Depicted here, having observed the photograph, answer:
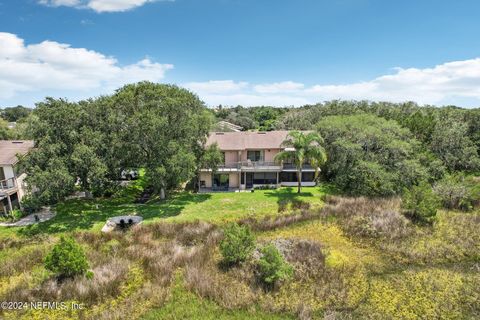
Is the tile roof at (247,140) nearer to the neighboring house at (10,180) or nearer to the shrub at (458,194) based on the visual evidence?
the shrub at (458,194)

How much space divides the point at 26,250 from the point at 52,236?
7.55ft

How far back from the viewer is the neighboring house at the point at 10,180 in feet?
84.5

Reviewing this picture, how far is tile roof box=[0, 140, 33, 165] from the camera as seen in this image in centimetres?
2625

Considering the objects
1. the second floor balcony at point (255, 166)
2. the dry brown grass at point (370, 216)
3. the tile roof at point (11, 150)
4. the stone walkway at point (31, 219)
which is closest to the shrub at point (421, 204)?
the dry brown grass at point (370, 216)

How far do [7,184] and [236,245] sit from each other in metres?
24.3

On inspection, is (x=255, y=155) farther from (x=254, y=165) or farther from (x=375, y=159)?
(x=375, y=159)

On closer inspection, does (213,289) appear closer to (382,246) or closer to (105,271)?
(105,271)

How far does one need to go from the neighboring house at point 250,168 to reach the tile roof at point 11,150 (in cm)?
1842

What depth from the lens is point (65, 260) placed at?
14938 millimetres

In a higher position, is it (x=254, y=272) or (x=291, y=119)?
(x=291, y=119)

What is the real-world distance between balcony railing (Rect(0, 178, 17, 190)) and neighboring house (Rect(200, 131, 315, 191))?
1863cm

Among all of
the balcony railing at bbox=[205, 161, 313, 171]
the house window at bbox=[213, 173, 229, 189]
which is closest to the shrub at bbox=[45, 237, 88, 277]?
the balcony railing at bbox=[205, 161, 313, 171]

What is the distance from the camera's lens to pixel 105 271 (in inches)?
624

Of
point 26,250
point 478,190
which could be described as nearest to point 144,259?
point 26,250
